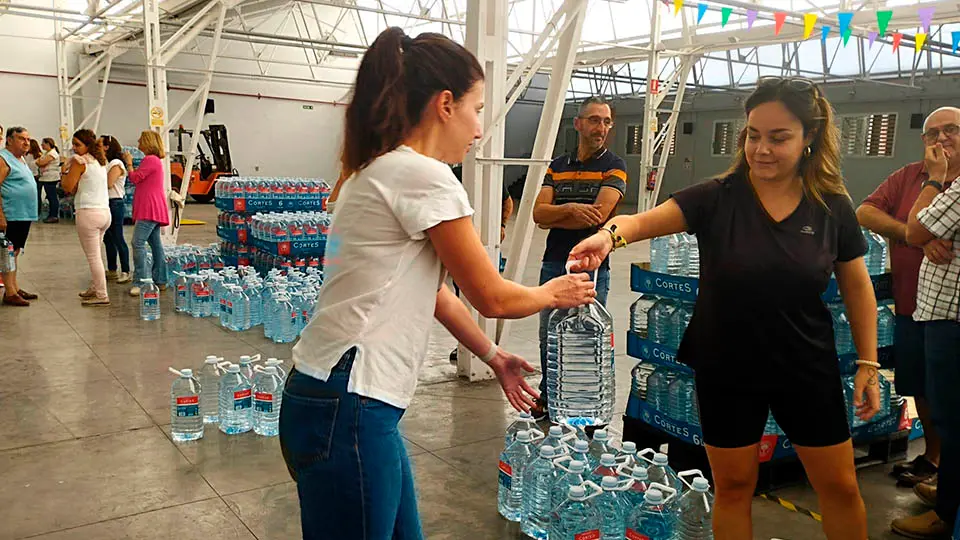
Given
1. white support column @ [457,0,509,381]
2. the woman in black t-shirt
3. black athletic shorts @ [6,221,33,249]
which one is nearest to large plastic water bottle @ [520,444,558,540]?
the woman in black t-shirt

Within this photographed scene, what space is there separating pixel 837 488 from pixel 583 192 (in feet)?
8.12

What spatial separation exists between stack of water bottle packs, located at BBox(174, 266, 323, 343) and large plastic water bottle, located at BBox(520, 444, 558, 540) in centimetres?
391

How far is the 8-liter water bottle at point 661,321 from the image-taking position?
13.2ft

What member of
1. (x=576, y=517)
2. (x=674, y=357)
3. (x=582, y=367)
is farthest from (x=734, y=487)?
(x=674, y=357)

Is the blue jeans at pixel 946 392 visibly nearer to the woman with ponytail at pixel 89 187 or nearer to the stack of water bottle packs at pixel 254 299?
the stack of water bottle packs at pixel 254 299

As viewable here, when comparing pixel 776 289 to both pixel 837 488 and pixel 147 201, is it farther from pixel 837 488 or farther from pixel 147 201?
pixel 147 201

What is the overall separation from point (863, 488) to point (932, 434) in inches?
19.0

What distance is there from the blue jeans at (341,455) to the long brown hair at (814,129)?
1512 millimetres

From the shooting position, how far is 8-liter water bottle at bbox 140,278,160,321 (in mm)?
7738

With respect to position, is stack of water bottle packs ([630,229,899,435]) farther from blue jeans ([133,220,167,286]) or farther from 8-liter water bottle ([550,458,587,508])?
blue jeans ([133,220,167,286])

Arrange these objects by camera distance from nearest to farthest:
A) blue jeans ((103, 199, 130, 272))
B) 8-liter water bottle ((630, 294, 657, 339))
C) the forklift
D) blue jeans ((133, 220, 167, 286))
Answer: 8-liter water bottle ((630, 294, 657, 339)) → blue jeans ((133, 220, 167, 286)) → blue jeans ((103, 199, 130, 272)) → the forklift

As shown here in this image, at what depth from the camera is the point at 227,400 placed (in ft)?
15.4

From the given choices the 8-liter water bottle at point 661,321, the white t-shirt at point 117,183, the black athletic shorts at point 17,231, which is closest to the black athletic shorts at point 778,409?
the 8-liter water bottle at point 661,321

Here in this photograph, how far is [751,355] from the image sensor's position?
90.8 inches
